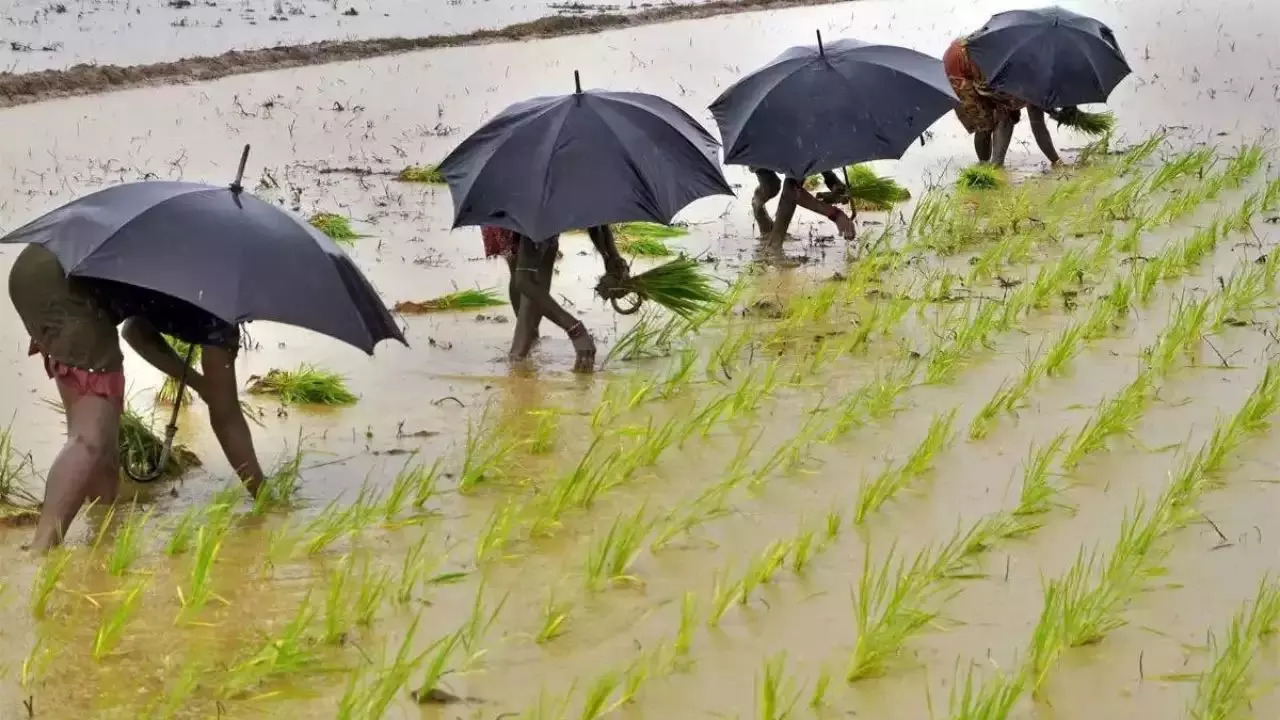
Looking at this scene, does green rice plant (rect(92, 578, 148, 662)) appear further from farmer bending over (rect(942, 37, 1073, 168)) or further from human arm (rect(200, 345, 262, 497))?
farmer bending over (rect(942, 37, 1073, 168))

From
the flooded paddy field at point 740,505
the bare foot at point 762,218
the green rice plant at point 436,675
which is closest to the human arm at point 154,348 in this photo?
the flooded paddy field at point 740,505

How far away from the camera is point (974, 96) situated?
10281 mm

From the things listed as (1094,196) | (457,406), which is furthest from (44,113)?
(1094,196)

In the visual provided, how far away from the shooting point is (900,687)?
325 centimetres

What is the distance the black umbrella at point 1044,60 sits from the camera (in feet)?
31.7

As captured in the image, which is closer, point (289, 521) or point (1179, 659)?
point (1179, 659)

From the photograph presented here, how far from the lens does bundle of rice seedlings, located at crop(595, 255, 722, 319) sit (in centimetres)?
587

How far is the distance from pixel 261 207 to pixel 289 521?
873 millimetres

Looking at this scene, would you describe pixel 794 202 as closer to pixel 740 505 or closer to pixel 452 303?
pixel 452 303

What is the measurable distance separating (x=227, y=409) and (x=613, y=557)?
1.22 m

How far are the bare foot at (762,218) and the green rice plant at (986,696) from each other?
210 inches

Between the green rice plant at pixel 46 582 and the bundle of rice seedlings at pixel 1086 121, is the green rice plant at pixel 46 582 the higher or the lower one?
the higher one

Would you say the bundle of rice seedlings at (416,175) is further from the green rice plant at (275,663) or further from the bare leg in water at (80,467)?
the green rice plant at (275,663)

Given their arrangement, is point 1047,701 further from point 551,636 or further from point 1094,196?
point 1094,196
